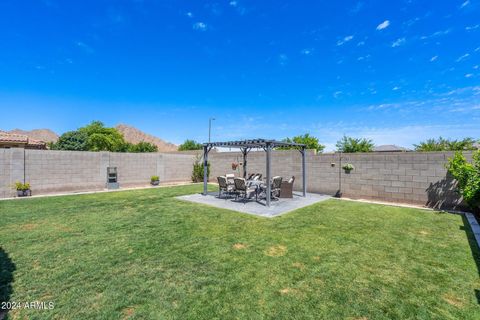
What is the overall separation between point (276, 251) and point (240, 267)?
0.97 metres

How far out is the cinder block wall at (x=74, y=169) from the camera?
10.0 metres

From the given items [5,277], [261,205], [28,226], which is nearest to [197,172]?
[261,205]

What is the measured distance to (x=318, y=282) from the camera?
306 centimetres

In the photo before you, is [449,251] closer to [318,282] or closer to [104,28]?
[318,282]

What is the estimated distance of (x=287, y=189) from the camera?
32.6ft

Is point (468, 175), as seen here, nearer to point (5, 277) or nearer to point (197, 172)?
point (5, 277)

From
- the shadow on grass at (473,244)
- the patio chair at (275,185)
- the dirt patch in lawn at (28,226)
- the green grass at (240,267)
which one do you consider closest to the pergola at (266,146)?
the patio chair at (275,185)

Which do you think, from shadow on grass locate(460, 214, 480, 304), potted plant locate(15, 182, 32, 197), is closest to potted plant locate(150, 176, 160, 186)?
potted plant locate(15, 182, 32, 197)

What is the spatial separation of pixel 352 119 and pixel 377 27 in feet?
46.7

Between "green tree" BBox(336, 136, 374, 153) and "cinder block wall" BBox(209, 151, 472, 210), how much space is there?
13717 mm

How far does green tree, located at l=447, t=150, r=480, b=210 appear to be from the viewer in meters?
6.26

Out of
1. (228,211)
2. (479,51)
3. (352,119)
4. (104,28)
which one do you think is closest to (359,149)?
(352,119)

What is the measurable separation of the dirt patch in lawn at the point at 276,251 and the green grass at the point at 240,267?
20mm

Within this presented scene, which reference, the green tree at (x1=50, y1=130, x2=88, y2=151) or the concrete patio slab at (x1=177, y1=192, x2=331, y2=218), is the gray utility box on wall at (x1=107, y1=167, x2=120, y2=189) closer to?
the concrete patio slab at (x1=177, y1=192, x2=331, y2=218)
